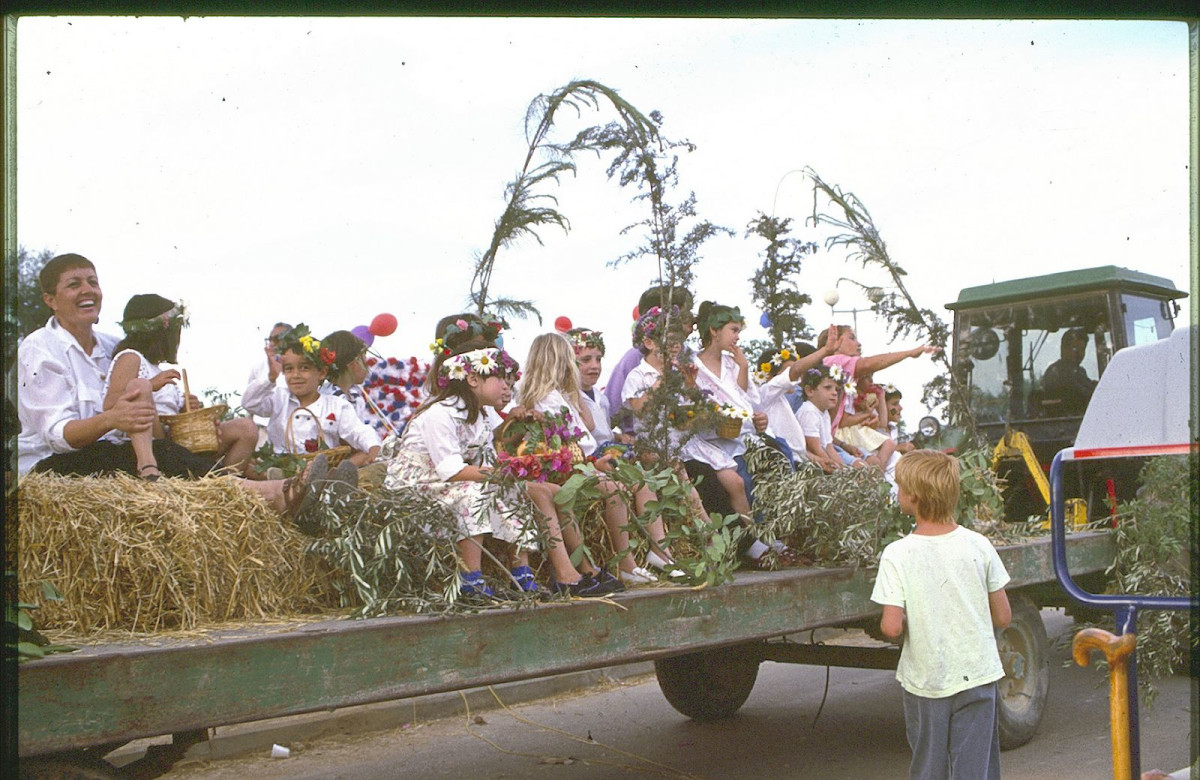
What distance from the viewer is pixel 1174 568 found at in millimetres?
6289

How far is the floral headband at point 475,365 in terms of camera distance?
4.72m

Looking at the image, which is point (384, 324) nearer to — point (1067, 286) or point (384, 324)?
point (384, 324)

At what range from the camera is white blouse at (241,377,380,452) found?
18.9 feet

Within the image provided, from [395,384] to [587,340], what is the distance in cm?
118

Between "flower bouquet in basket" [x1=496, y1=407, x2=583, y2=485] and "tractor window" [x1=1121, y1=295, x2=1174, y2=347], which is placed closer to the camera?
"flower bouquet in basket" [x1=496, y1=407, x2=583, y2=485]

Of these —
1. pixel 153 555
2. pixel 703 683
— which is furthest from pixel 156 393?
pixel 703 683

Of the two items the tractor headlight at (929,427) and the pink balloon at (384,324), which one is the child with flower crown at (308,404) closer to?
the pink balloon at (384,324)

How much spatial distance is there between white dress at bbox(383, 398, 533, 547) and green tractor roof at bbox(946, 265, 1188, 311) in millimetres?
7098

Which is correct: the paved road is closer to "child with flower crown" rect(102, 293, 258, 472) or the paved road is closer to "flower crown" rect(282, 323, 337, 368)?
"child with flower crown" rect(102, 293, 258, 472)

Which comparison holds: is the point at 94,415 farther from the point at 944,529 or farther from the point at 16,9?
the point at 944,529

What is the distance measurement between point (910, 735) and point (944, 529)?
2.49 feet

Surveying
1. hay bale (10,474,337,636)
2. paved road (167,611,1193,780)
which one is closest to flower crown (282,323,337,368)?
hay bale (10,474,337,636)

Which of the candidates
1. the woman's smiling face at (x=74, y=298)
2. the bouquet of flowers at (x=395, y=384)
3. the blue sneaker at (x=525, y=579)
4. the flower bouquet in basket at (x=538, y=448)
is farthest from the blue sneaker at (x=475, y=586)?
the bouquet of flowers at (x=395, y=384)

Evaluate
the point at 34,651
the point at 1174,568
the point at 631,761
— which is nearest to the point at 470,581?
the point at 34,651
